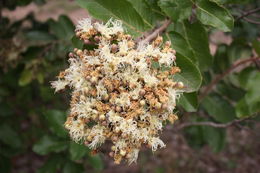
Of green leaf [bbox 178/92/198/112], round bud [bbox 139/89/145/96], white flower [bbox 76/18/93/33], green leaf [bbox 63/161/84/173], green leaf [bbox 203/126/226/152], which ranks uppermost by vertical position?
white flower [bbox 76/18/93/33]

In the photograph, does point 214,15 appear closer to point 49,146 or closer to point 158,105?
point 158,105

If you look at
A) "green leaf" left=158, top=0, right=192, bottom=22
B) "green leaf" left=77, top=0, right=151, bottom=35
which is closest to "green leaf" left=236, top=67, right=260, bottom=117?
"green leaf" left=158, top=0, right=192, bottom=22

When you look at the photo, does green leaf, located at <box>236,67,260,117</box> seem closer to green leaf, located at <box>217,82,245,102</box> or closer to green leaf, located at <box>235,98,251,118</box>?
green leaf, located at <box>235,98,251,118</box>

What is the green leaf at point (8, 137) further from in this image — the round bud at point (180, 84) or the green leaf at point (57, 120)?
the round bud at point (180, 84)

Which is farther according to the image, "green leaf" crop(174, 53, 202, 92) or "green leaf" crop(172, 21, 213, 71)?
"green leaf" crop(172, 21, 213, 71)

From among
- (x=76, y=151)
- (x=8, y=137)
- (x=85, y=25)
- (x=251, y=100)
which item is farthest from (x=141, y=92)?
(x=8, y=137)

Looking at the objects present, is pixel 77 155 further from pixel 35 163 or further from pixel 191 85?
pixel 35 163
